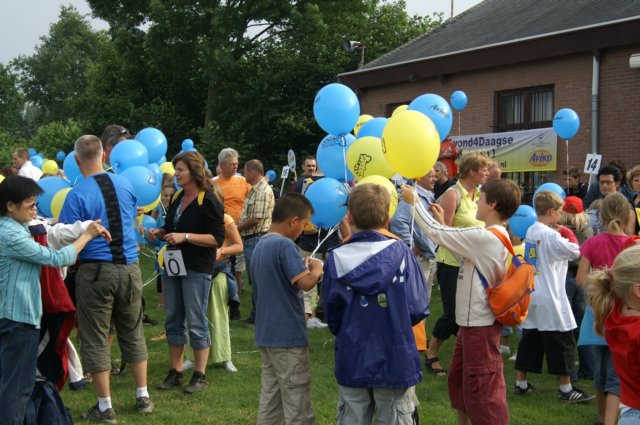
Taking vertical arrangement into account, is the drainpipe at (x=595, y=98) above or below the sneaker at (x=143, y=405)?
above

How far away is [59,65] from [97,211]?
70.7m

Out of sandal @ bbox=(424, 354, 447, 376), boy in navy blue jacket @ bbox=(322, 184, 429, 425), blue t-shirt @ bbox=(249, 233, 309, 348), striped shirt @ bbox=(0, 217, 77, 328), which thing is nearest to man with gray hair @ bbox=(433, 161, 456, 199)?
sandal @ bbox=(424, 354, 447, 376)

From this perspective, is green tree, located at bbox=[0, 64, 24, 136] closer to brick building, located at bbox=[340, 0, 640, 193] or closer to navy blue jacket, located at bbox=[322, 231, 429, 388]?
brick building, located at bbox=[340, 0, 640, 193]

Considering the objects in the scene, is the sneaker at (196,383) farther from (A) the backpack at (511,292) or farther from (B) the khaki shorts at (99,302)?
(A) the backpack at (511,292)

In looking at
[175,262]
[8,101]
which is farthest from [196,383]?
[8,101]

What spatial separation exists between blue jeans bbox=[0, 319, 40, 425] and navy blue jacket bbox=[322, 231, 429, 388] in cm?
191

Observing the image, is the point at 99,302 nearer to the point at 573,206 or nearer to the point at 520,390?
the point at 520,390

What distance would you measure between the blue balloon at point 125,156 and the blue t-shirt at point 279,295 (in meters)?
2.77

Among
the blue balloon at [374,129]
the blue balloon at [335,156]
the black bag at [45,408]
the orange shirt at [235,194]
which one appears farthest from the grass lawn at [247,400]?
the orange shirt at [235,194]

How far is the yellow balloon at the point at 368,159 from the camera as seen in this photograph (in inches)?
213

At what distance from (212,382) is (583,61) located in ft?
38.2

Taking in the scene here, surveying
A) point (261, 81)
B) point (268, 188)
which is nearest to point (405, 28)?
point (261, 81)

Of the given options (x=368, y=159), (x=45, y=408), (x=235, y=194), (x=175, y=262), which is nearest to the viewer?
(x=45, y=408)

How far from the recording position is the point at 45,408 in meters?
4.21
